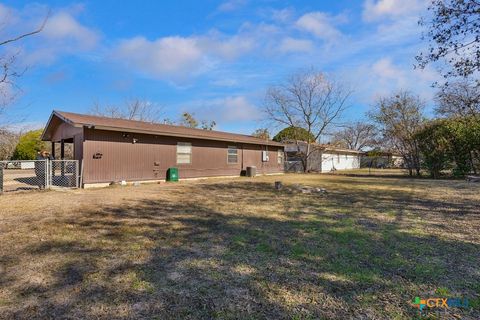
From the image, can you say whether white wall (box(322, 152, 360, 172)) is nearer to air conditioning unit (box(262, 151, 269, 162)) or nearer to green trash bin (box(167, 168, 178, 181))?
air conditioning unit (box(262, 151, 269, 162))

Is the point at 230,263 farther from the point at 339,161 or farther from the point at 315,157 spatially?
the point at 339,161

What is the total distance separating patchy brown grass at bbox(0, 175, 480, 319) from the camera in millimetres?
2729

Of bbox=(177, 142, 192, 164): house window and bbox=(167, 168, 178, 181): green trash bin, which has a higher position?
bbox=(177, 142, 192, 164): house window

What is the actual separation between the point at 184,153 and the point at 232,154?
14.2 feet

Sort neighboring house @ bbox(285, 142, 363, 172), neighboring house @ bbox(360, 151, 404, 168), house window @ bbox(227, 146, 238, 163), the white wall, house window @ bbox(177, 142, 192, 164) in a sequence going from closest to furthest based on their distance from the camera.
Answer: house window @ bbox(177, 142, 192, 164) < house window @ bbox(227, 146, 238, 163) < neighboring house @ bbox(285, 142, 363, 172) < the white wall < neighboring house @ bbox(360, 151, 404, 168)

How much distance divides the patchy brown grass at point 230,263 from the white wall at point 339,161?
25638mm

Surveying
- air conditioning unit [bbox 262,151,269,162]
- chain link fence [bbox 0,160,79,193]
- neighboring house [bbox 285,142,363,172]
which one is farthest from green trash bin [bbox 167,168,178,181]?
neighboring house [bbox 285,142,363,172]

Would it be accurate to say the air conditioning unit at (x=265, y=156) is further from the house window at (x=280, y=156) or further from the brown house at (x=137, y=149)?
the brown house at (x=137, y=149)

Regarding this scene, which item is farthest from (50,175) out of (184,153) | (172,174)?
(184,153)

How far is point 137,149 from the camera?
45.4 ft

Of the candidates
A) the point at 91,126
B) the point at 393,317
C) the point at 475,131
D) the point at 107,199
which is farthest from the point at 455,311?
the point at 475,131

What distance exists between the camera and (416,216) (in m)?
6.85

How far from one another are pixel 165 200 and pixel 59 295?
580cm

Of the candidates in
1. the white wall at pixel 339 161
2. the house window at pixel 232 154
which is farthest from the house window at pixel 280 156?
the white wall at pixel 339 161
